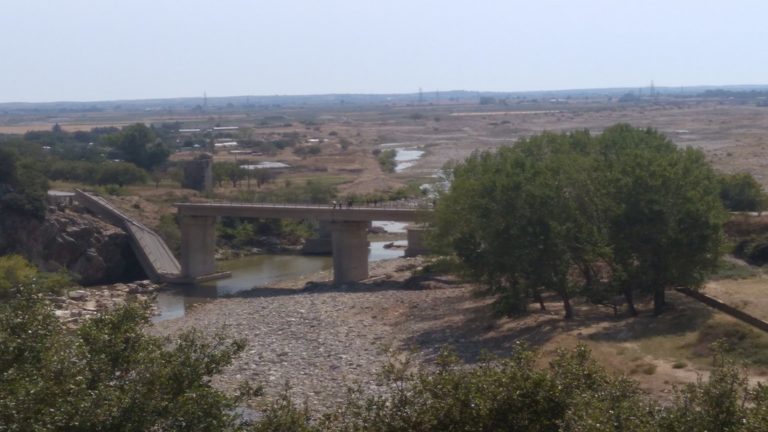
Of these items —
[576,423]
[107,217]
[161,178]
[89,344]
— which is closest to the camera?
[576,423]

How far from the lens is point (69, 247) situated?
70438mm

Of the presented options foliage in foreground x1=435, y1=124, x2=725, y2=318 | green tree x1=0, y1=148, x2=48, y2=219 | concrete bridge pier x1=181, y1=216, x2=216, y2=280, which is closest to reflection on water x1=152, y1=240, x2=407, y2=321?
concrete bridge pier x1=181, y1=216, x2=216, y2=280

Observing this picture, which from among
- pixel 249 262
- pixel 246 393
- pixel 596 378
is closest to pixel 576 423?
pixel 596 378

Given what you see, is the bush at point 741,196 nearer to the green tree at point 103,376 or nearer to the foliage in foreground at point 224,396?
the foliage in foreground at point 224,396

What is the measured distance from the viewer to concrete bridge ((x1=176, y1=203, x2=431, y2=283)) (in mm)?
63688

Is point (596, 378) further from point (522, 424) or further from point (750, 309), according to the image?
point (750, 309)

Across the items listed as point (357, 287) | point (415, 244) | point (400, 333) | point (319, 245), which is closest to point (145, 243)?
point (319, 245)

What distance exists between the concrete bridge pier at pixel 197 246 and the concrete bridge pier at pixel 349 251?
427 inches

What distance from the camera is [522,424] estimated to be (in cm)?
1736

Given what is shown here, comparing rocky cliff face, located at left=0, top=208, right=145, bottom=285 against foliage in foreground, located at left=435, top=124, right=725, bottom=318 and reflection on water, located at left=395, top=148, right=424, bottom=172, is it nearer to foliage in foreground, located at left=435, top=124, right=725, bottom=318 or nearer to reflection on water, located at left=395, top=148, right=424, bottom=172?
foliage in foreground, located at left=435, top=124, right=725, bottom=318

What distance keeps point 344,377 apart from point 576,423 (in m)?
23.0

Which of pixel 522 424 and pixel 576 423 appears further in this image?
pixel 522 424

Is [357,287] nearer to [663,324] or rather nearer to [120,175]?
[663,324]

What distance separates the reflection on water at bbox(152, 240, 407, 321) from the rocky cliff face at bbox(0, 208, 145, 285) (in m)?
6.32
